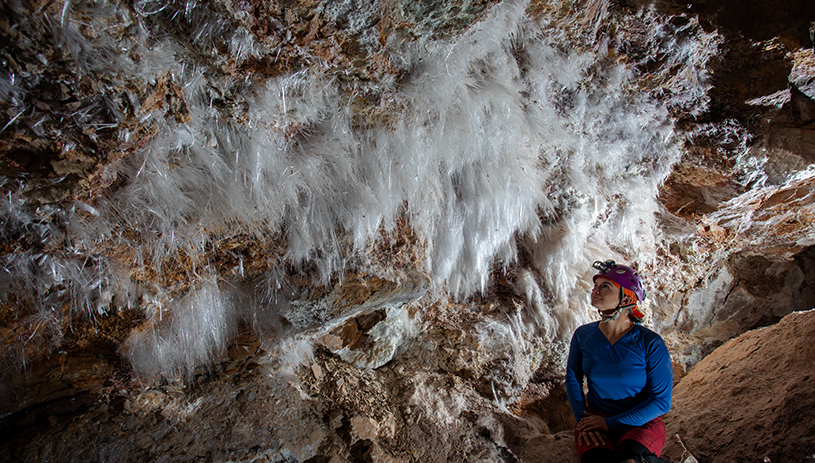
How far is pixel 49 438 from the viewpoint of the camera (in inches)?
85.0

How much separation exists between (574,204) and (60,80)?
3.40 meters

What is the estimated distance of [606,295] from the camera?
229cm

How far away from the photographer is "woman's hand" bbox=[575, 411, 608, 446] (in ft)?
7.21

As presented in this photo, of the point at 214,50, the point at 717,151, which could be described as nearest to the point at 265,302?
the point at 214,50

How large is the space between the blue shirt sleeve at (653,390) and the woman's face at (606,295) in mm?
270

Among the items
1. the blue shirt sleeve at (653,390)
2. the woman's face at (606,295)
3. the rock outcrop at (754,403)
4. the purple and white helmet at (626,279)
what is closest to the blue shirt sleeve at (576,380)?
the blue shirt sleeve at (653,390)

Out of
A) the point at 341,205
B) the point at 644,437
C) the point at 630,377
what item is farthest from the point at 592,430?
the point at 341,205

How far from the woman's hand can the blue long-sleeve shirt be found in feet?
0.15

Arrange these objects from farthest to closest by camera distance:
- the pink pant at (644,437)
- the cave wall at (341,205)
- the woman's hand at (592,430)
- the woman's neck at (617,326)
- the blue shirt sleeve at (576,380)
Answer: the blue shirt sleeve at (576,380) < the woman's neck at (617,326) < the woman's hand at (592,430) < the pink pant at (644,437) < the cave wall at (341,205)

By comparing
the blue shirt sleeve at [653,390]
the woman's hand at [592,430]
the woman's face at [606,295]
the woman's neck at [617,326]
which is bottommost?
the woman's hand at [592,430]

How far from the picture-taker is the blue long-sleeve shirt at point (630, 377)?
2.16 meters

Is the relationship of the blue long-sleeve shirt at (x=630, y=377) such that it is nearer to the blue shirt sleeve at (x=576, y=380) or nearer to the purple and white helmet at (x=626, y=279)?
the blue shirt sleeve at (x=576, y=380)

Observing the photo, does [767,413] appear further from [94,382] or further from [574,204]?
[94,382]

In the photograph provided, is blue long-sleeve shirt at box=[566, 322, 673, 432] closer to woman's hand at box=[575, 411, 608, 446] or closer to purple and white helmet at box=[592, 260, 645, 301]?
woman's hand at box=[575, 411, 608, 446]
